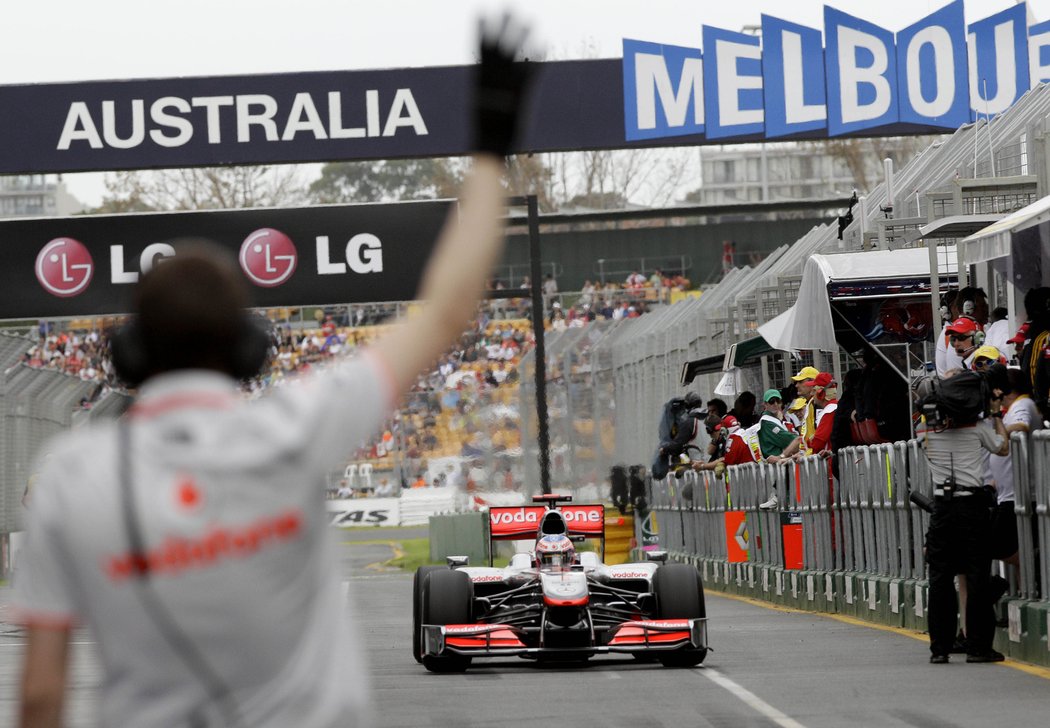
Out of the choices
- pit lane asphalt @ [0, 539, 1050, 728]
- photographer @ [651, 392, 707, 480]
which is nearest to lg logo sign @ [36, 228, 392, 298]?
photographer @ [651, 392, 707, 480]

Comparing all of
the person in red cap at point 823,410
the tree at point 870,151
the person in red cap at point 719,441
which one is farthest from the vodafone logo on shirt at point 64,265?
the tree at point 870,151

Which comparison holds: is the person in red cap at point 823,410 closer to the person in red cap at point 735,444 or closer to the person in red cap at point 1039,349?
the person in red cap at point 735,444

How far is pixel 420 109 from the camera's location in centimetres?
2756

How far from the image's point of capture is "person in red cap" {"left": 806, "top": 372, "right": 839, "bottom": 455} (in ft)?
56.7

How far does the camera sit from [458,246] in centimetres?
310

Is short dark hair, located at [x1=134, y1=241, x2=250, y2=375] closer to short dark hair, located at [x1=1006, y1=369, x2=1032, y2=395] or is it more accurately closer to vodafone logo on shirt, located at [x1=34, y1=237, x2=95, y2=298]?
short dark hair, located at [x1=1006, y1=369, x2=1032, y2=395]

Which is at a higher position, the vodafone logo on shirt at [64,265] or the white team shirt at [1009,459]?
the vodafone logo on shirt at [64,265]

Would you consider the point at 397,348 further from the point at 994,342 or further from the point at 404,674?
the point at 994,342

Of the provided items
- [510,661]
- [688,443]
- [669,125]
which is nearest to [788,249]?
[688,443]

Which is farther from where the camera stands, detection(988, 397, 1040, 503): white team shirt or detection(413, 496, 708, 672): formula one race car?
detection(413, 496, 708, 672): formula one race car

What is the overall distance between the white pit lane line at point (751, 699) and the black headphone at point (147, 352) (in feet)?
20.3

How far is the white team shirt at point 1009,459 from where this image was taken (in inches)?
469

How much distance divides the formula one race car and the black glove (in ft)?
30.5

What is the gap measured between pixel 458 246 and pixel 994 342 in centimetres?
1226
